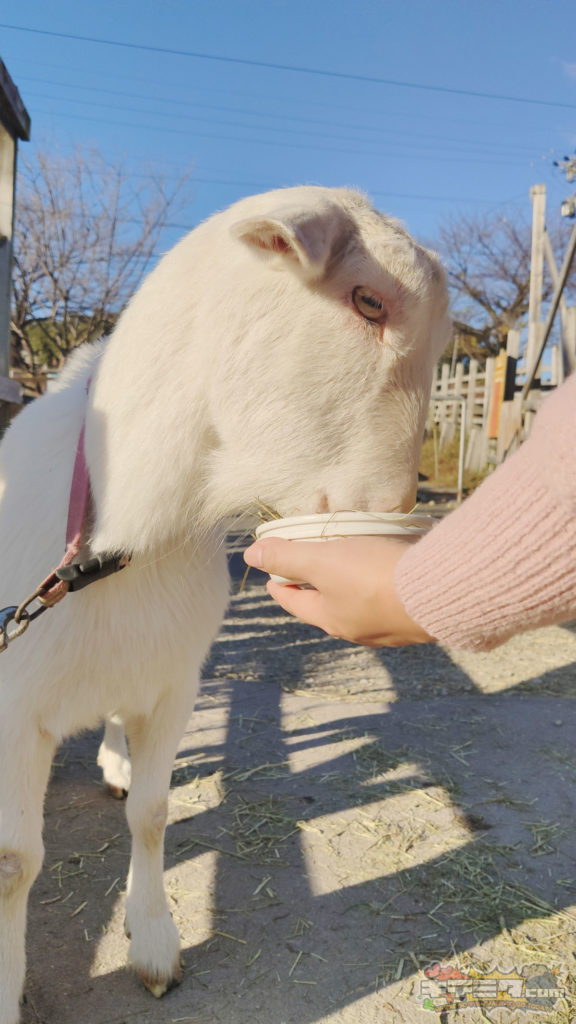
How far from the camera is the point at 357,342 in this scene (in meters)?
1.54

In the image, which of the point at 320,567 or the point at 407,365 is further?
the point at 407,365

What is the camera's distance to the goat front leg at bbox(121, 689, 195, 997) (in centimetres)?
210

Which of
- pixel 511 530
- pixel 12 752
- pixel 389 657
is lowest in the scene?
pixel 389 657

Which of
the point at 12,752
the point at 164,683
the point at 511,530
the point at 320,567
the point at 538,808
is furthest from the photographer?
the point at 538,808

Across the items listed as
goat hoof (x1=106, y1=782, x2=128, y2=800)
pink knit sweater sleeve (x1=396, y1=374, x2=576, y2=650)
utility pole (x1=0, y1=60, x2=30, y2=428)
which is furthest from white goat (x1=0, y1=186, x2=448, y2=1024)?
utility pole (x1=0, y1=60, x2=30, y2=428)

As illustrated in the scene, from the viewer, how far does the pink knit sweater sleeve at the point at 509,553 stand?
1032mm

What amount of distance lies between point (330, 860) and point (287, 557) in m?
1.80

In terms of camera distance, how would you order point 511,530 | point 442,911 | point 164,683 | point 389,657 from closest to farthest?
point 511,530 → point 164,683 → point 442,911 → point 389,657

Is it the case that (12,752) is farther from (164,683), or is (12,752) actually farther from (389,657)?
(389,657)

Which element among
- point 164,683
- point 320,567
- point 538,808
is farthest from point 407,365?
point 538,808

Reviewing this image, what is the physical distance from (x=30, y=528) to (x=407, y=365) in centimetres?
106

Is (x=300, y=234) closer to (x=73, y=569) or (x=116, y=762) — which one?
(x=73, y=569)

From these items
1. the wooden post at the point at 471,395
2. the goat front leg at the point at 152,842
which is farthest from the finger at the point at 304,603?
the wooden post at the point at 471,395

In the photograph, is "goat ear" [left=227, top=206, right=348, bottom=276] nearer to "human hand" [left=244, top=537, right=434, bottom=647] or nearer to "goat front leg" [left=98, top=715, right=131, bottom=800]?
"human hand" [left=244, top=537, right=434, bottom=647]
